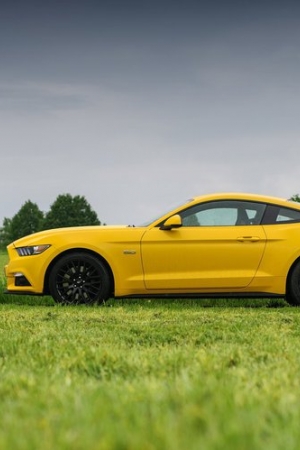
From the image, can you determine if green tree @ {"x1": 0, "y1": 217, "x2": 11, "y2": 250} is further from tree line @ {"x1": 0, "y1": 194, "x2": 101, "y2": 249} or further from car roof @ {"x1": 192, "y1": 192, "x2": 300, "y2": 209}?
car roof @ {"x1": 192, "y1": 192, "x2": 300, "y2": 209}

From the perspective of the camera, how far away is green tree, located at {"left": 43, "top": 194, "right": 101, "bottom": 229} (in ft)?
282

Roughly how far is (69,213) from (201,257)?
78637 millimetres

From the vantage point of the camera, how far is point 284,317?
7867 mm

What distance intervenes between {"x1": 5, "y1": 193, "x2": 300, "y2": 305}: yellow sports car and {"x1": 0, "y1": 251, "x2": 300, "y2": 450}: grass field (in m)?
1.80

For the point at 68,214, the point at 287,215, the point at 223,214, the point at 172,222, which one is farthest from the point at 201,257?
the point at 68,214

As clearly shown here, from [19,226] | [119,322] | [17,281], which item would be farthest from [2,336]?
[19,226]

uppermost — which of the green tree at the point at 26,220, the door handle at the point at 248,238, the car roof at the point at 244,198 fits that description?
the green tree at the point at 26,220

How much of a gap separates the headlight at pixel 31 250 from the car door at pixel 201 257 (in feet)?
4.45

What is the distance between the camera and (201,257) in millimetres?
9461

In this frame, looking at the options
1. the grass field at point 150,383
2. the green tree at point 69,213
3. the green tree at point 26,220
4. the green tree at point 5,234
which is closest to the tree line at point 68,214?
the green tree at point 69,213

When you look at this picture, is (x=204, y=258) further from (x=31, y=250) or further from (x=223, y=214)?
(x=31, y=250)

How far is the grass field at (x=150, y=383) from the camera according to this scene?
2.58 meters

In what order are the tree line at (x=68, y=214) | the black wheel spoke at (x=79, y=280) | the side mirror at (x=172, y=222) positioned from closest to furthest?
the side mirror at (x=172, y=222) < the black wheel spoke at (x=79, y=280) < the tree line at (x=68, y=214)

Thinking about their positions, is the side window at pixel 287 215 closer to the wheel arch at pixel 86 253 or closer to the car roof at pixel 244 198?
the car roof at pixel 244 198
